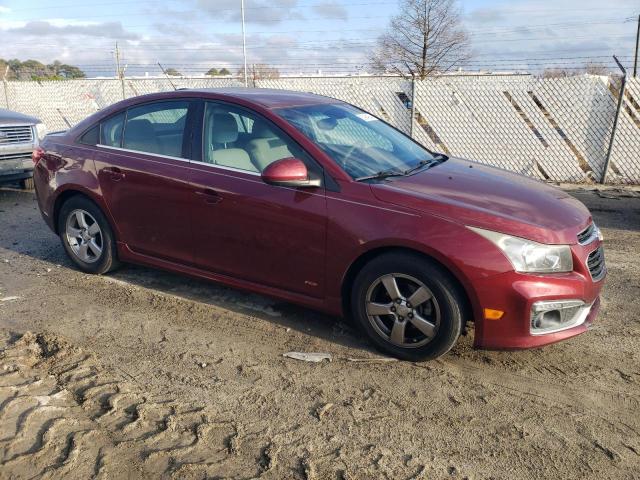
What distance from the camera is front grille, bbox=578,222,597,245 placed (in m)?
3.66

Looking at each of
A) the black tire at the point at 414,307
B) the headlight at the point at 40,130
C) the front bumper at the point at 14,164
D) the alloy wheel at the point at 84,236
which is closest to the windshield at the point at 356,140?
the black tire at the point at 414,307

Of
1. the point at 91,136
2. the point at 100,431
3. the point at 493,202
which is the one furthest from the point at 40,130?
the point at 493,202

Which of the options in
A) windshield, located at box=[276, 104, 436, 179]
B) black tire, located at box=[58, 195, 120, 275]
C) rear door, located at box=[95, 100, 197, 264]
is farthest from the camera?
black tire, located at box=[58, 195, 120, 275]

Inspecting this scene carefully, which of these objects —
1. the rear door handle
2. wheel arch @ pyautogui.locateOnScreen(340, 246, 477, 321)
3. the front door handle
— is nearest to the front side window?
the front door handle

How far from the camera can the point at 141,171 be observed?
4727 mm

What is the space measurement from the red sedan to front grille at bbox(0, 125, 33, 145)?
4393mm

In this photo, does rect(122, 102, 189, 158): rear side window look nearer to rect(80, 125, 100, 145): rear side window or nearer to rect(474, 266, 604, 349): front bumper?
rect(80, 125, 100, 145): rear side window

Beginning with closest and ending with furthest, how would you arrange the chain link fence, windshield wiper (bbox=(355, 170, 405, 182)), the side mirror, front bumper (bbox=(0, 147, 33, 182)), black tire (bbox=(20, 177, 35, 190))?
the side mirror, windshield wiper (bbox=(355, 170, 405, 182)), front bumper (bbox=(0, 147, 33, 182)), black tire (bbox=(20, 177, 35, 190)), the chain link fence

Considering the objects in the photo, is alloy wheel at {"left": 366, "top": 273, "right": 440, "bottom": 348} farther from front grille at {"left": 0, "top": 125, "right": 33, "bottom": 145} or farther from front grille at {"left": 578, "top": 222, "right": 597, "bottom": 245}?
front grille at {"left": 0, "top": 125, "right": 33, "bottom": 145}

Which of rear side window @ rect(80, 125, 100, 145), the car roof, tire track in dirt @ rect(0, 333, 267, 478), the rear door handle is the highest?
the car roof

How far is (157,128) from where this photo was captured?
4.84 m

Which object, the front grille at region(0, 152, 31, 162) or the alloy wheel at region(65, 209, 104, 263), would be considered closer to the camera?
the alloy wheel at region(65, 209, 104, 263)

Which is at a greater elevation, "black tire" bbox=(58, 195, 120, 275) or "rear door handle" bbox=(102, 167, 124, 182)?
"rear door handle" bbox=(102, 167, 124, 182)

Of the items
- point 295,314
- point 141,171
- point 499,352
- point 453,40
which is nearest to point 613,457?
point 499,352
